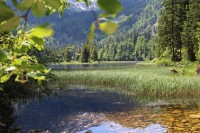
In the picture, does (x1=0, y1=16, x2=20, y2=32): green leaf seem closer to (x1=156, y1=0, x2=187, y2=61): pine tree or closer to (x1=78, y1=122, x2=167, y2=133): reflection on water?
(x1=78, y1=122, x2=167, y2=133): reflection on water

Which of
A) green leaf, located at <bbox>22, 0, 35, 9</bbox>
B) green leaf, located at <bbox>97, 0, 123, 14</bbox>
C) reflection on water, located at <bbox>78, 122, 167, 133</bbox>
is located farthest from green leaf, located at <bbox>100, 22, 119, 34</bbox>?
reflection on water, located at <bbox>78, 122, 167, 133</bbox>

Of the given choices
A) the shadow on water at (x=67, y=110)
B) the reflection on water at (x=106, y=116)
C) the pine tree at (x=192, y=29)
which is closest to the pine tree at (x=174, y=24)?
the pine tree at (x=192, y=29)

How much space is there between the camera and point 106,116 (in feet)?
52.0

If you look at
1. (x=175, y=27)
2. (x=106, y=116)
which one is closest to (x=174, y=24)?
(x=175, y=27)

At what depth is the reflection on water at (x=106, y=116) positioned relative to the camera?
1324 centimetres

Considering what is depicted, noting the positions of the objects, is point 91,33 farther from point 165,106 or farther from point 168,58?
point 168,58

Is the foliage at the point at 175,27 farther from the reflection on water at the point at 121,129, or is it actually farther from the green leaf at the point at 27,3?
the green leaf at the point at 27,3

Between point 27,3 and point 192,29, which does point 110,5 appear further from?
point 192,29

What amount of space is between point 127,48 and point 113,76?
161710 mm

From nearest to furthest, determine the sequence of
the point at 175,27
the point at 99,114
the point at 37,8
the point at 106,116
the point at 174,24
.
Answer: the point at 37,8 < the point at 106,116 < the point at 99,114 < the point at 175,27 < the point at 174,24

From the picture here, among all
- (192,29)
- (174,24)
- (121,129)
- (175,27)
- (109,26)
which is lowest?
(121,129)

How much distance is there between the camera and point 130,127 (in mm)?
13391

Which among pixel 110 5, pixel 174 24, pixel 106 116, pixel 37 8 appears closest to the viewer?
pixel 110 5

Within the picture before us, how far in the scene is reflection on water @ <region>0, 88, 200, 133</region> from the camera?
1324cm
